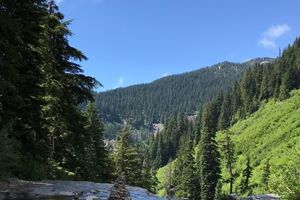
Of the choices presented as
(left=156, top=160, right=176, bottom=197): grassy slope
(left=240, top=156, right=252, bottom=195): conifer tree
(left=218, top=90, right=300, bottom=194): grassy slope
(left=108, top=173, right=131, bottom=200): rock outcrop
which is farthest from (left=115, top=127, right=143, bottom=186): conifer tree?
(left=156, top=160, right=176, bottom=197): grassy slope

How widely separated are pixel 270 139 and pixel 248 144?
8834 mm

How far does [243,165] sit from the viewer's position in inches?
4252

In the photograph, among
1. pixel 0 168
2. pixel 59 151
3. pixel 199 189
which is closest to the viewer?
pixel 0 168

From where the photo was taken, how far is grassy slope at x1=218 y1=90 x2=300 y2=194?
96.2 meters

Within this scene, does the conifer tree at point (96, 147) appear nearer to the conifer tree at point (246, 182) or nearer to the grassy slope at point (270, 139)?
the grassy slope at point (270, 139)

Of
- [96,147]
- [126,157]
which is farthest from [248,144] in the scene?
[96,147]

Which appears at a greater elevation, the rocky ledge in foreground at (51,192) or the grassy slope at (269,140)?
the grassy slope at (269,140)

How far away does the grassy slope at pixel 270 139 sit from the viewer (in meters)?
96.2

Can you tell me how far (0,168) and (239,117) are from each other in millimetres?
158332

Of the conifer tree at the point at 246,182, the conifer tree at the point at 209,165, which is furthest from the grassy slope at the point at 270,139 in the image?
the conifer tree at the point at 209,165

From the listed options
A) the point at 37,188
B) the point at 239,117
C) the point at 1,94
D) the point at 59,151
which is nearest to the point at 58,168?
the point at 59,151

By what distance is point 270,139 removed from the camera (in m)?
114

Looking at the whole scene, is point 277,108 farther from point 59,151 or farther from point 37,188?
point 37,188

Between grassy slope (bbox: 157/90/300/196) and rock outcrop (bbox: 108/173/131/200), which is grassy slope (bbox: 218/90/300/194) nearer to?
grassy slope (bbox: 157/90/300/196)
